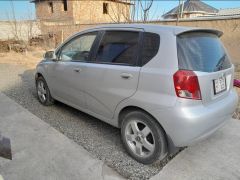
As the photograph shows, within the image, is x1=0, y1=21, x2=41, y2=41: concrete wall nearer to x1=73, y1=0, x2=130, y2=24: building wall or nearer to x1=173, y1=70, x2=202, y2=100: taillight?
x1=73, y1=0, x2=130, y2=24: building wall

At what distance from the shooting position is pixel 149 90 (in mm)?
2494

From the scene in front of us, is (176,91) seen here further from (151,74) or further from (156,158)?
(156,158)

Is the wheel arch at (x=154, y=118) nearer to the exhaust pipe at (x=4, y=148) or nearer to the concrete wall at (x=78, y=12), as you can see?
the exhaust pipe at (x=4, y=148)

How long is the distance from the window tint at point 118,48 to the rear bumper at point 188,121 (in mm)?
756

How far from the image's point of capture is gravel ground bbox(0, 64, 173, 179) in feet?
8.78

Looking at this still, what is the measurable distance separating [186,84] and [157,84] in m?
0.30

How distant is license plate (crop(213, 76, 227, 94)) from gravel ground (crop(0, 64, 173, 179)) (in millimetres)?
1054

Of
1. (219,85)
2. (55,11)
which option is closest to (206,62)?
(219,85)

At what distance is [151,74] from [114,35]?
0.93 meters

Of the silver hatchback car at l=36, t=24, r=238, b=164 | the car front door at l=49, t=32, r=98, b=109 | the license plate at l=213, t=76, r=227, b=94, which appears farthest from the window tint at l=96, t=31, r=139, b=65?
the license plate at l=213, t=76, r=227, b=94

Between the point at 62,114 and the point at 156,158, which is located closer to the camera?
the point at 156,158

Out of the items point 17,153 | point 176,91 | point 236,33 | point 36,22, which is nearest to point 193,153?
point 176,91

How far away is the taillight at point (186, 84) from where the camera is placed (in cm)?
227

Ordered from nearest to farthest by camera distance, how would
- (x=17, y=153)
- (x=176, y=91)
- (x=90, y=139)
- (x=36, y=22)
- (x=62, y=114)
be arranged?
(x=176, y=91) → (x=17, y=153) → (x=90, y=139) → (x=62, y=114) → (x=36, y=22)
